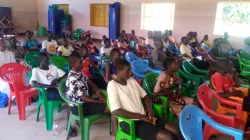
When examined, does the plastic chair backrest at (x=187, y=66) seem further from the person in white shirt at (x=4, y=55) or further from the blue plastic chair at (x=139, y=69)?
the person in white shirt at (x=4, y=55)

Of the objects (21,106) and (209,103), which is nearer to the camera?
(209,103)

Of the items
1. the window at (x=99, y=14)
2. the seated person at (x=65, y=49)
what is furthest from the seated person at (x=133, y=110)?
the window at (x=99, y=14)

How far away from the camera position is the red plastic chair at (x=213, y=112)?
2024 mm

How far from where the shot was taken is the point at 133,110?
77.9 inches

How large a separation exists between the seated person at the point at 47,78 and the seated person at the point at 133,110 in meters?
1.14

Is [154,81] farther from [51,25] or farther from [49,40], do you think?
[51,25]

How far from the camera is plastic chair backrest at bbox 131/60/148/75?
3.92 m

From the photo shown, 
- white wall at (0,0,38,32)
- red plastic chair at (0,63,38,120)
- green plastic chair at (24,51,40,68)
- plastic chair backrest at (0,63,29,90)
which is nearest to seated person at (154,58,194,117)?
red plastic chair at (0,63,38,120)

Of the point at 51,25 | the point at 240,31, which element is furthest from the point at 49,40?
the point at 51,25

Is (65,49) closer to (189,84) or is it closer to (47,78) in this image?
(47,78)

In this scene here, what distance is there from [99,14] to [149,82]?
31.5 ft

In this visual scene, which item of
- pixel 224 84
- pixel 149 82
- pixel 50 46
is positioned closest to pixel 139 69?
pixel 149 82

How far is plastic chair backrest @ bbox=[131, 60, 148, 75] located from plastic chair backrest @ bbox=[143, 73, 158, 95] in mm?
1013

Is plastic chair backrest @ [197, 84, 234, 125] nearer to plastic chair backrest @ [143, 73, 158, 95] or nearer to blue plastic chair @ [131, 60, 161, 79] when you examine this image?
plastic chair backrest @ [143, 73, 158, 95]
